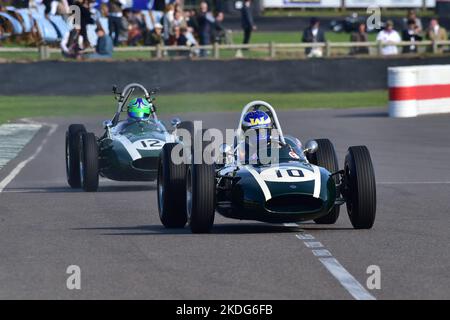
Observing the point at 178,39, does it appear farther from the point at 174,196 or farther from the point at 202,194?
the point at 202,194

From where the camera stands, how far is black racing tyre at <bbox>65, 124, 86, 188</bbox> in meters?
18.5

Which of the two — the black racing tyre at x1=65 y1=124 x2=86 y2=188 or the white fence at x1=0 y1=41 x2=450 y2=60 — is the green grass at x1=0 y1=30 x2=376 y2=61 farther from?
the black racing tyre at x1=65 y1=124 x2=86 y2=188

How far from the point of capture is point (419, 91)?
30.4 metres

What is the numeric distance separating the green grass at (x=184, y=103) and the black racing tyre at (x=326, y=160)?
1975cm

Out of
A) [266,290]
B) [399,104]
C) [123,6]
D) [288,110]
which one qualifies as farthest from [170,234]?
[123,6]

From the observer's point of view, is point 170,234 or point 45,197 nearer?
point 170,234

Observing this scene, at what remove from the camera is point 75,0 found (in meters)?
37.8

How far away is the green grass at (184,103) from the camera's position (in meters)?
33.9

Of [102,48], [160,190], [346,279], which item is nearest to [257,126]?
[160,190]

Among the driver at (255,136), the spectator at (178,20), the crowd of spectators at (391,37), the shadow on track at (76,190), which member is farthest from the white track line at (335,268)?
the spectator at (178,20)

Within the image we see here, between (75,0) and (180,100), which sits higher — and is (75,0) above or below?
above

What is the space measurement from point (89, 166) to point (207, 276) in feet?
26.5

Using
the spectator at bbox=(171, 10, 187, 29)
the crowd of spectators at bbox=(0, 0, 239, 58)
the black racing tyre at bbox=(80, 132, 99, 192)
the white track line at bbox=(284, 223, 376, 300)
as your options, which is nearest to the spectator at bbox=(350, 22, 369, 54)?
the crowd of spectators at bbox=(0, 0, 239, 58)
